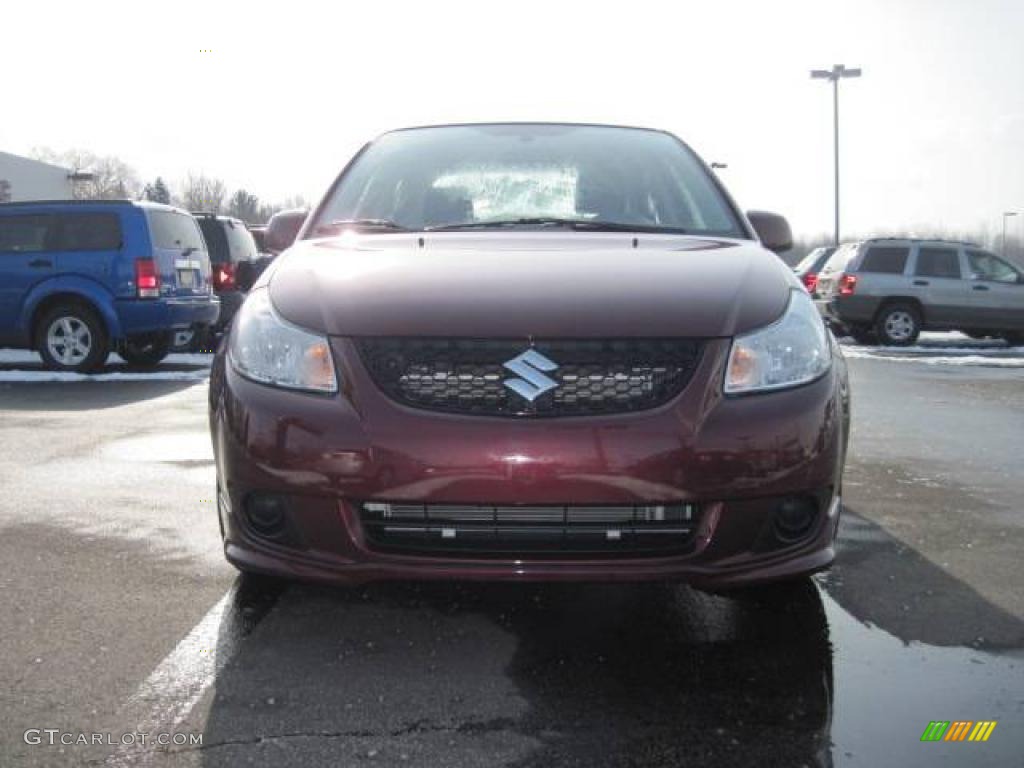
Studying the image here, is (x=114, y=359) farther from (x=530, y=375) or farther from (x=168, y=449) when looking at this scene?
(x=530, y=375)

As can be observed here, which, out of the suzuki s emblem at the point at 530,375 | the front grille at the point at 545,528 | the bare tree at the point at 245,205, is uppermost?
the suzuki s emblem at the point at 530,375

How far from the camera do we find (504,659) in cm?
271

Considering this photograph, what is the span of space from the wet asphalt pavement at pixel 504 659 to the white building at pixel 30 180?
4644 cm

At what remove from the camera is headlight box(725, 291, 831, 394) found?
2.55m

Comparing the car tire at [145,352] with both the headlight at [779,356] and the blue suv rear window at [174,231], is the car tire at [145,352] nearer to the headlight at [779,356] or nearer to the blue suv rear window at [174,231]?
the blue suv rear window at [174,231]

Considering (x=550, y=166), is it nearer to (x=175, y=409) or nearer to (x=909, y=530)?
(x=909, y=530)

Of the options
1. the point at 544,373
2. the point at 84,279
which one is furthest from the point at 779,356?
the point at 84,279

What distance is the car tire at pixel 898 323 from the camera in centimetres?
1573

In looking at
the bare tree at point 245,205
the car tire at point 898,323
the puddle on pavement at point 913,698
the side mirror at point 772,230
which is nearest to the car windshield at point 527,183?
the side mirror at point 772,230

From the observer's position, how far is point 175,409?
7.86 m

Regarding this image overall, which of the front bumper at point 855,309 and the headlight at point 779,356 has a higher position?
the headlight at point 779,356

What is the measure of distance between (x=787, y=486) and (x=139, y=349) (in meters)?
10.2

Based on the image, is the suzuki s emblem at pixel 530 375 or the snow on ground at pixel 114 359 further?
the snow on ground at pixel 114 359

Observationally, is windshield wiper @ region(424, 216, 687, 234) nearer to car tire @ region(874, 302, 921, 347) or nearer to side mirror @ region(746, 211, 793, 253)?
side mirror @ region(746, 211, 793, 253)
